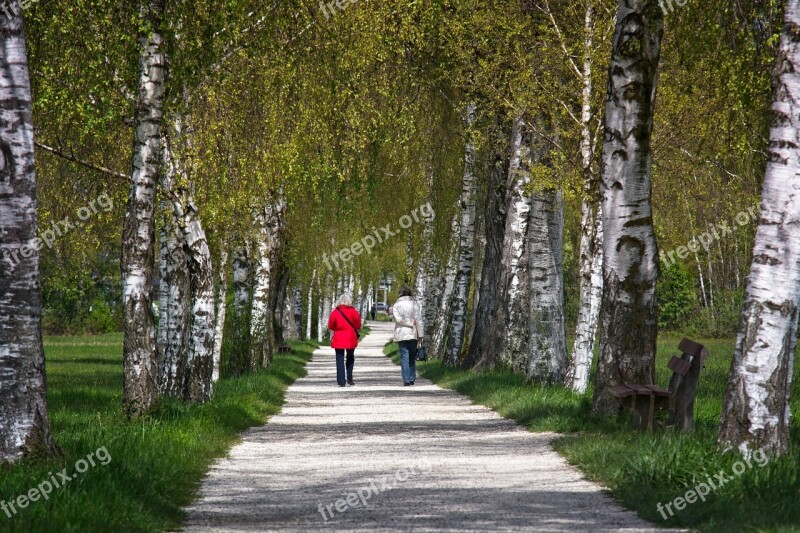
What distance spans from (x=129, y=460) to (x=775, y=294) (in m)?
5.36

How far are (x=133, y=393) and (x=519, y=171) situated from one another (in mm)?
10337

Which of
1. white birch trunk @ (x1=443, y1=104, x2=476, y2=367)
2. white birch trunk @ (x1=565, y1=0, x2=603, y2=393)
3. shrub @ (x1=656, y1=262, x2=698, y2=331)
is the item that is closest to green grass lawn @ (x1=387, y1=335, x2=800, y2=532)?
white birch trunk @ (x1=565, y1=0, x2=603, y2=393)

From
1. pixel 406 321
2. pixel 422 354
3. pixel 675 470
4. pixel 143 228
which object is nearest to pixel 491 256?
pixel 406 321

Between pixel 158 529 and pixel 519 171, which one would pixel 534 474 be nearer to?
pixel 158 529

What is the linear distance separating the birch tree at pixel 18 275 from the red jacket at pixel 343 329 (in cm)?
→ 1571

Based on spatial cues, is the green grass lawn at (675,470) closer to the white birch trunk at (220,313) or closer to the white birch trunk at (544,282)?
the white birch trunk at (544,282)

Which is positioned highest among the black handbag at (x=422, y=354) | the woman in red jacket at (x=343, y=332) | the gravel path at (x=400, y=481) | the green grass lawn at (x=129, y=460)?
the woman in red jacket at (x=343, y=332)

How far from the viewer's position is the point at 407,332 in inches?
1030

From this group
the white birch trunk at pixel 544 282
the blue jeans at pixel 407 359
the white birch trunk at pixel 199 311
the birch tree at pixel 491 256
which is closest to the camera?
the white birch trunk at pixel 199 311

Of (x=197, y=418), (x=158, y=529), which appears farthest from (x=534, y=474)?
(x=197, y=418)

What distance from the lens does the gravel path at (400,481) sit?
338 inches

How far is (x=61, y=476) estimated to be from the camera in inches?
361

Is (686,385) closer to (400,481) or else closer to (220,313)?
(400,481)

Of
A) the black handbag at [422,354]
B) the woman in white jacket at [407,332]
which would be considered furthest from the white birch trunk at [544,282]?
the black handbag at [422,354]
